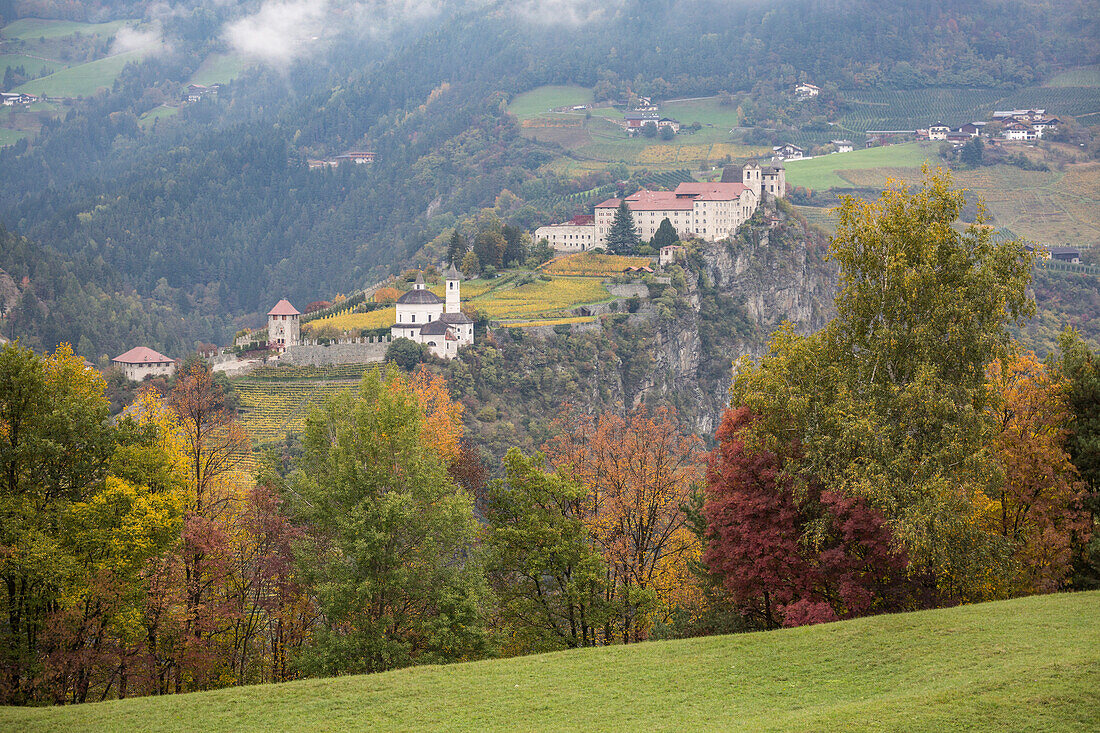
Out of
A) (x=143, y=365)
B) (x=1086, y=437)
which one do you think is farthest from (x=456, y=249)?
(x=1086, y=437)

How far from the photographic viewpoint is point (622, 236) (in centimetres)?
12338

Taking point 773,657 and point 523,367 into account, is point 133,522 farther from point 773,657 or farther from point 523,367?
point 523,367

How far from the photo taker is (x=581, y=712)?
65.9 ft

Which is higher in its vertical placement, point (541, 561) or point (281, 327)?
point (281, 327)

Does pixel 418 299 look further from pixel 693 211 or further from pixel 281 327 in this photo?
pixel 693 211

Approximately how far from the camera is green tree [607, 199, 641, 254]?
123m

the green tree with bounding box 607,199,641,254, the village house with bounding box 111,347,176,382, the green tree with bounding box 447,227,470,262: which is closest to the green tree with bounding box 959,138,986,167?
the green tree with bounding box 607,199,641,254

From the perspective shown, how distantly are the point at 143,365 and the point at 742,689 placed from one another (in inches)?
2917

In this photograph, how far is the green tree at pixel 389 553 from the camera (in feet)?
89.5

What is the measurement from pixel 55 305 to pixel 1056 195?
166086mm

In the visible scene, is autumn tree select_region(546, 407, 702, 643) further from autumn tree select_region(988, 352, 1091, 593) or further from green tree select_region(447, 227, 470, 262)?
green tree select_region(447, 227, 470, 262)

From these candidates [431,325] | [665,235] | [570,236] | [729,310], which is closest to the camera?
[431,325]

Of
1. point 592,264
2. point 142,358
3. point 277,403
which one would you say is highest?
point 592,264

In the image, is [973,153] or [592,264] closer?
[592,264]
